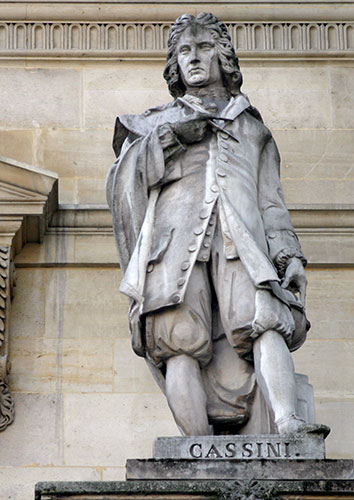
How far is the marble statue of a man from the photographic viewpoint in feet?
35.5

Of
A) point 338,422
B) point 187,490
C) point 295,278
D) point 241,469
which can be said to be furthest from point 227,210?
point 338,422

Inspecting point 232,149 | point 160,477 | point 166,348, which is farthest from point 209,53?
point 160,477

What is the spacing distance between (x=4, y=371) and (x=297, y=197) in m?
2.40

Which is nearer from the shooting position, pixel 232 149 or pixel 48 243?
pixel 232 149

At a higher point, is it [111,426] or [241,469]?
[111,426]

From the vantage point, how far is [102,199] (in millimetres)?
14398

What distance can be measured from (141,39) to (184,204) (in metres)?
4.04

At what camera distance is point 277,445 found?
34.0 ft

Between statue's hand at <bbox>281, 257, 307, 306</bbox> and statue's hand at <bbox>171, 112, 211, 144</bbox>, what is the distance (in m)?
0.84

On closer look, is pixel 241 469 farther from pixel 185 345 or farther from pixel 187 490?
pixel 185 345

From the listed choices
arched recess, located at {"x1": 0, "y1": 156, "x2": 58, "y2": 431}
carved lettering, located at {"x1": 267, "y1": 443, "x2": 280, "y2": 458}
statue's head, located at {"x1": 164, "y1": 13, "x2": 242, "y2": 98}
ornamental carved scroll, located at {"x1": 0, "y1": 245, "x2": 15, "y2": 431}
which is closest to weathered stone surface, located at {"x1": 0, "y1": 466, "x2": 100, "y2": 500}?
ornamental carved scroll, located at {"x1": 0, "y1": 245, "x2": 15, "y2": 431}

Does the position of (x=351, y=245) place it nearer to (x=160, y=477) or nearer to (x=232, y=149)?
(x=232, y=149)

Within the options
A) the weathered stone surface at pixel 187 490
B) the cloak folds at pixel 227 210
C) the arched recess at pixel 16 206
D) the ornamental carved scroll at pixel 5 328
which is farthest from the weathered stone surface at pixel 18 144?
the weathered stone surface at pixel 187 490

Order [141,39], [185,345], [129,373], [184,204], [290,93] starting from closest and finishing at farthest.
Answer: [185,345], [184,204], [129,373], [290,93], [141,39]
